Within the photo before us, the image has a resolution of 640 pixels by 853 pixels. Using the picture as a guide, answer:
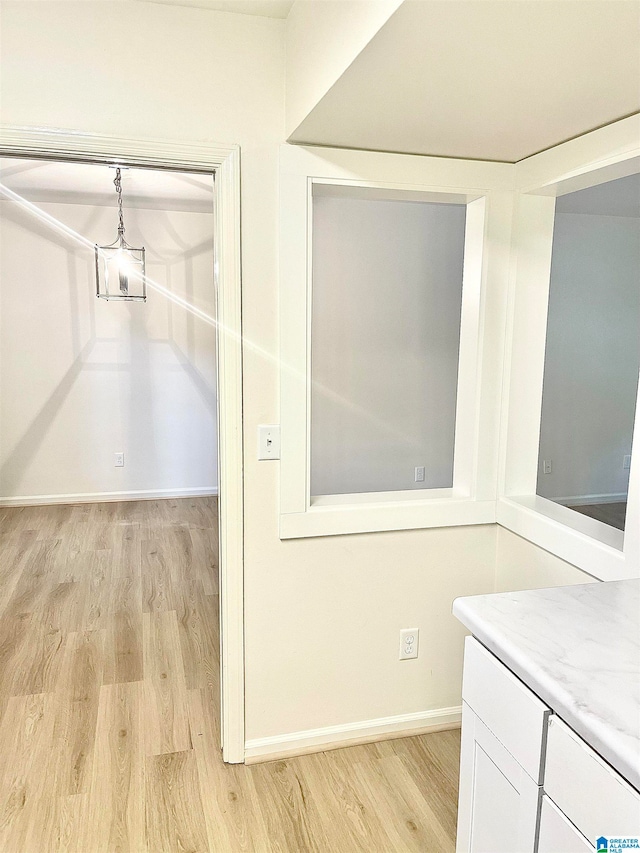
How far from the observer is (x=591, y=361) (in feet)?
16.8

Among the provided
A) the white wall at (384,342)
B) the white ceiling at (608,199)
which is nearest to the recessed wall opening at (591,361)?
the white ceiling at (608,199)

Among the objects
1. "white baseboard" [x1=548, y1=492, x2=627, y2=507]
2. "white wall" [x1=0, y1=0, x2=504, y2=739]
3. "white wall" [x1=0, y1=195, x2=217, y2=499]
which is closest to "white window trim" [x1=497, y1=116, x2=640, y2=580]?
"white wall" [x1=0, y1=0, x2=504, y2=739]

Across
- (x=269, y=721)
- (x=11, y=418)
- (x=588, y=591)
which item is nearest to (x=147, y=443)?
(x=11, y=418)

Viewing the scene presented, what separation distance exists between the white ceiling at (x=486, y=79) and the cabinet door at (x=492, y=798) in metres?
1.29

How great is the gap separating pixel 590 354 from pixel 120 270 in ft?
12.3

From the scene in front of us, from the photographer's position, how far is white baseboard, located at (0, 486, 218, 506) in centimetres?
534

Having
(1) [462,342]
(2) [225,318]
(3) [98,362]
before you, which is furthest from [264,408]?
(3) [98,362]

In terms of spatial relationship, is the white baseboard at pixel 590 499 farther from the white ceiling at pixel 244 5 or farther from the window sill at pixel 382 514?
the white ceiling at pixel 244 5

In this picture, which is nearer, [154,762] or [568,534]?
[568,534]

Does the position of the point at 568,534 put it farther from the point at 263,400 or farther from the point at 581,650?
the point at 263,400

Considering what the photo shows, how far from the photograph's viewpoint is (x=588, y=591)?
4.45 ft

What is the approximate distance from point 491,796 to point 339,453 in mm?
3419

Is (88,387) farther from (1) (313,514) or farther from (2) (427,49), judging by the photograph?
(2) (427,49)

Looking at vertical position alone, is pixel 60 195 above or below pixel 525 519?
above
